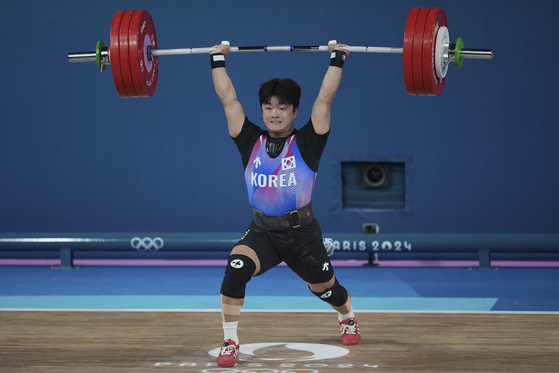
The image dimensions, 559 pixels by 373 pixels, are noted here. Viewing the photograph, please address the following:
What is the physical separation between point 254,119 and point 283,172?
3727 mm

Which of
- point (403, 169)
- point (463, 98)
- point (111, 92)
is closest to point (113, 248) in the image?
point (111, 92)

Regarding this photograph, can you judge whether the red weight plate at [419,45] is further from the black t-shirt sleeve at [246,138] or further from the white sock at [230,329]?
the white sock at [230,329]

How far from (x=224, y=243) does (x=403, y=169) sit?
6.34 ft

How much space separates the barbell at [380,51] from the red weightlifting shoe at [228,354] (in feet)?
4.52

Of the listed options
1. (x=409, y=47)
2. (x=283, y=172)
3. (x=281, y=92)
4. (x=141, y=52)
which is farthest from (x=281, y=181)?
(x=141, y=52)

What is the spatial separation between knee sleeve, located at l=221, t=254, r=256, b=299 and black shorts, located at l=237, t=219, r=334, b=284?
11 cm

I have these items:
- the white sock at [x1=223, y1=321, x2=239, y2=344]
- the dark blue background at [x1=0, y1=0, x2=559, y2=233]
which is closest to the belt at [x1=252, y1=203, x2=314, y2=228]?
the white sock at [x1=223, y1=321, x2=239, y2=344]

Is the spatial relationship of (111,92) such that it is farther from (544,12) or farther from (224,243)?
(544,12)

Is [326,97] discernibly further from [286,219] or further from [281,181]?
[286,219]

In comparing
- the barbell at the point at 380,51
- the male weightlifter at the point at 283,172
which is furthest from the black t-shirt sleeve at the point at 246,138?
the barbell at the point at 380,51

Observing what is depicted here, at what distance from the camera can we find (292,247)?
3125mm

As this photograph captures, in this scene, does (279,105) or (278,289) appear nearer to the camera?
(279,105)

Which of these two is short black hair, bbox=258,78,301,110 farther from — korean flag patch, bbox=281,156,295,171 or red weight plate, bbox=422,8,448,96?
red weight plate, bbox=422,8,448,96

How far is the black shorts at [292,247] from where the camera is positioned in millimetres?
3113
